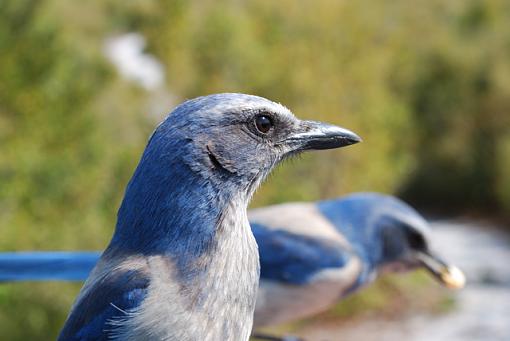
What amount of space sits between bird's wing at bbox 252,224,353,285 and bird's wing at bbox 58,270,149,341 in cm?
183

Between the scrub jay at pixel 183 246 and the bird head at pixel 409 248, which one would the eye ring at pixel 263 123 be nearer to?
the scrub jay at pixel 183 246

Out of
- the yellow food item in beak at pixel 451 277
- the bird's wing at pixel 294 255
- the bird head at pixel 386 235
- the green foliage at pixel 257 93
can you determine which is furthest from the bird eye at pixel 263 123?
the yellow food item in beak at pixel 451 277

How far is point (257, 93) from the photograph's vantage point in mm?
8133

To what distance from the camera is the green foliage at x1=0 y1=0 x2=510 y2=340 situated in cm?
545

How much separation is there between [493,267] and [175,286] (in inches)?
430

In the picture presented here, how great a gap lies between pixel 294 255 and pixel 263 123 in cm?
176

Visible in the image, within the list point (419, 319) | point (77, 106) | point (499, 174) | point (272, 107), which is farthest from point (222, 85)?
point (499, 174)

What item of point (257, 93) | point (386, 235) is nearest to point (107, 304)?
point (386, 235)

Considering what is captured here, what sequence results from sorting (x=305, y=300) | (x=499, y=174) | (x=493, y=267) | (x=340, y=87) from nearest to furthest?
(x=305, y=300)
(x=340, y=87)
(x=493, y=267)
(x=499, y=174)

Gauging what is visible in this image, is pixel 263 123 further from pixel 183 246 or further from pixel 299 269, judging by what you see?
pixel 299 269

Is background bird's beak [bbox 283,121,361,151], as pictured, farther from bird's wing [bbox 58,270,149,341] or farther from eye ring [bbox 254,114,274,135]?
bird's wing [bbox 58,270,149,341]

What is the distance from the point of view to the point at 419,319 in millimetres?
9938

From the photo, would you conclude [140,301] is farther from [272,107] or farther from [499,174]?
[499,174]

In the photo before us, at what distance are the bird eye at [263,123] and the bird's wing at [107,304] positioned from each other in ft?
1.57
